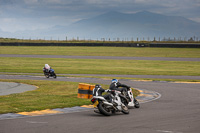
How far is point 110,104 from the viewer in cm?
1557

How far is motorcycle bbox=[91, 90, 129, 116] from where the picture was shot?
15359 millimetres

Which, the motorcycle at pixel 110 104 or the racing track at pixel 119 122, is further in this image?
the motorcycle at pixel 110 104

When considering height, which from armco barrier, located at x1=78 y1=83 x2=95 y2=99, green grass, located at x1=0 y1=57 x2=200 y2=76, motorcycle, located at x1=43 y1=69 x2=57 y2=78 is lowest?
green grass, located at x1=0 y1=57 x2=200 y2=76

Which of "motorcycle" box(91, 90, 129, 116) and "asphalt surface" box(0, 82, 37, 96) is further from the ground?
"motorcycle" box(91, 90, 129, 116)

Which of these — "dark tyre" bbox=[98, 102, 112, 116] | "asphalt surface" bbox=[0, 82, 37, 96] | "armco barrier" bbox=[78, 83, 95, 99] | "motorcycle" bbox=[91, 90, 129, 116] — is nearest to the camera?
"dark tyre" bbox=[98, 102, 112, 116]

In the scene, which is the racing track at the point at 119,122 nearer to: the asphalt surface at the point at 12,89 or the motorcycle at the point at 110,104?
the motorcycle at the point at 110,104

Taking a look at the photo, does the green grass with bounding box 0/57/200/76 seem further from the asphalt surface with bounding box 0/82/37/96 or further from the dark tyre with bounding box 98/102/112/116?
the dark tyre with bounding box 98/102/112/116

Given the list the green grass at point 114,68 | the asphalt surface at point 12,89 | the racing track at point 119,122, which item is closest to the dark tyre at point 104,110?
the racing track at point 119,122

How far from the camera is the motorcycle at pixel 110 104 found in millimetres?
15359

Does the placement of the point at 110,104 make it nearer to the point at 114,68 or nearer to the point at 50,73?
the point at 50,73

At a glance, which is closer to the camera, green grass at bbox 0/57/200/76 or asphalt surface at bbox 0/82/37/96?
asphalt surface at bbox 0/82/37/96

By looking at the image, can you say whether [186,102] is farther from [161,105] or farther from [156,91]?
[156,91]

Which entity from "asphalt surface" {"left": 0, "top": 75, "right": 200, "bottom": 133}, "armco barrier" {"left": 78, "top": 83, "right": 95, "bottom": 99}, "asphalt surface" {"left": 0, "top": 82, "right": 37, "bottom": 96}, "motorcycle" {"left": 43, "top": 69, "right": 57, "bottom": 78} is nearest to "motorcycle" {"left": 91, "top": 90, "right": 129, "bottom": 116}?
"asphalt surface" {"left": 0, "top": 75, "right": 200, "bottom": 133}

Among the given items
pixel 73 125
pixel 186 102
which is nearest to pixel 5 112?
pixel 73 125
